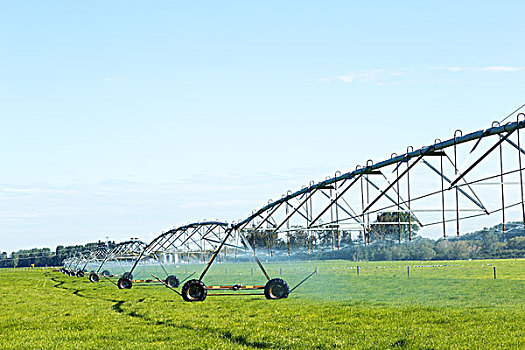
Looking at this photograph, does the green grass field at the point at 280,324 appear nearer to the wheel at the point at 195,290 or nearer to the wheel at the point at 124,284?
the wheel at the point at 195,290

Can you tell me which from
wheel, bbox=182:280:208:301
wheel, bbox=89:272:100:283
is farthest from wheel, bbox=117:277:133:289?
wheel, bbox=182:280:208:301

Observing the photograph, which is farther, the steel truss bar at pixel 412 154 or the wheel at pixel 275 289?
the wheel at pixel 275 289

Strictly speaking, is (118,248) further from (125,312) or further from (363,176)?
(363,176)

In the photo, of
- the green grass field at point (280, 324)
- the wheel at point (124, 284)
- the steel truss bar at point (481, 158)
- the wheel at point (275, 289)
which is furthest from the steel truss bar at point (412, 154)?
the wheel at point (124, 284)

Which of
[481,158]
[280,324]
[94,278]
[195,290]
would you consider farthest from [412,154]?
[94,278]

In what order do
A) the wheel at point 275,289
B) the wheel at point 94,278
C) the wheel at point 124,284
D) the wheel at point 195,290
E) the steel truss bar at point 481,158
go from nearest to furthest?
the steel truss bar at point 481,158 → the wheel at point 275,289 → the wheel at point 195,290 → the wheel at point 124,284 → the wheel at point 94,278

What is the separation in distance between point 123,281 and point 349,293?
58.5 ft

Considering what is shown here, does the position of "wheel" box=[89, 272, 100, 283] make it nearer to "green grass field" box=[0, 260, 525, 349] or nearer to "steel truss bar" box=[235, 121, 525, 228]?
"green grass field" box=[0, 260, 525, 349]

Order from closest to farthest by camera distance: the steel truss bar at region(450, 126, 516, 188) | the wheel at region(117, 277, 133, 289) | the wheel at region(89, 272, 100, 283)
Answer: the steel truss bar at region(450, 126, 516, 188), the wheel at region(117, 277, 133, 289), the wheel at region(89, 272, 100, 283)

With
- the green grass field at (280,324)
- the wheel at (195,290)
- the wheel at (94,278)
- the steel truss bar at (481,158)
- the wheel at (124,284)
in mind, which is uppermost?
the steel truss bar at (481,158)

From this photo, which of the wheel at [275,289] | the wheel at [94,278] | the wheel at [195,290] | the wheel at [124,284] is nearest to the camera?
the wheel at [275,289]

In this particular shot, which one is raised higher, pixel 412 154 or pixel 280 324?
pixel 412 154

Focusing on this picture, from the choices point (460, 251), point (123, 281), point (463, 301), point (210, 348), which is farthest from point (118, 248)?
point (460, 251)

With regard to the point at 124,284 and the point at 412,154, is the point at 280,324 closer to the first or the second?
the point at 412,154
